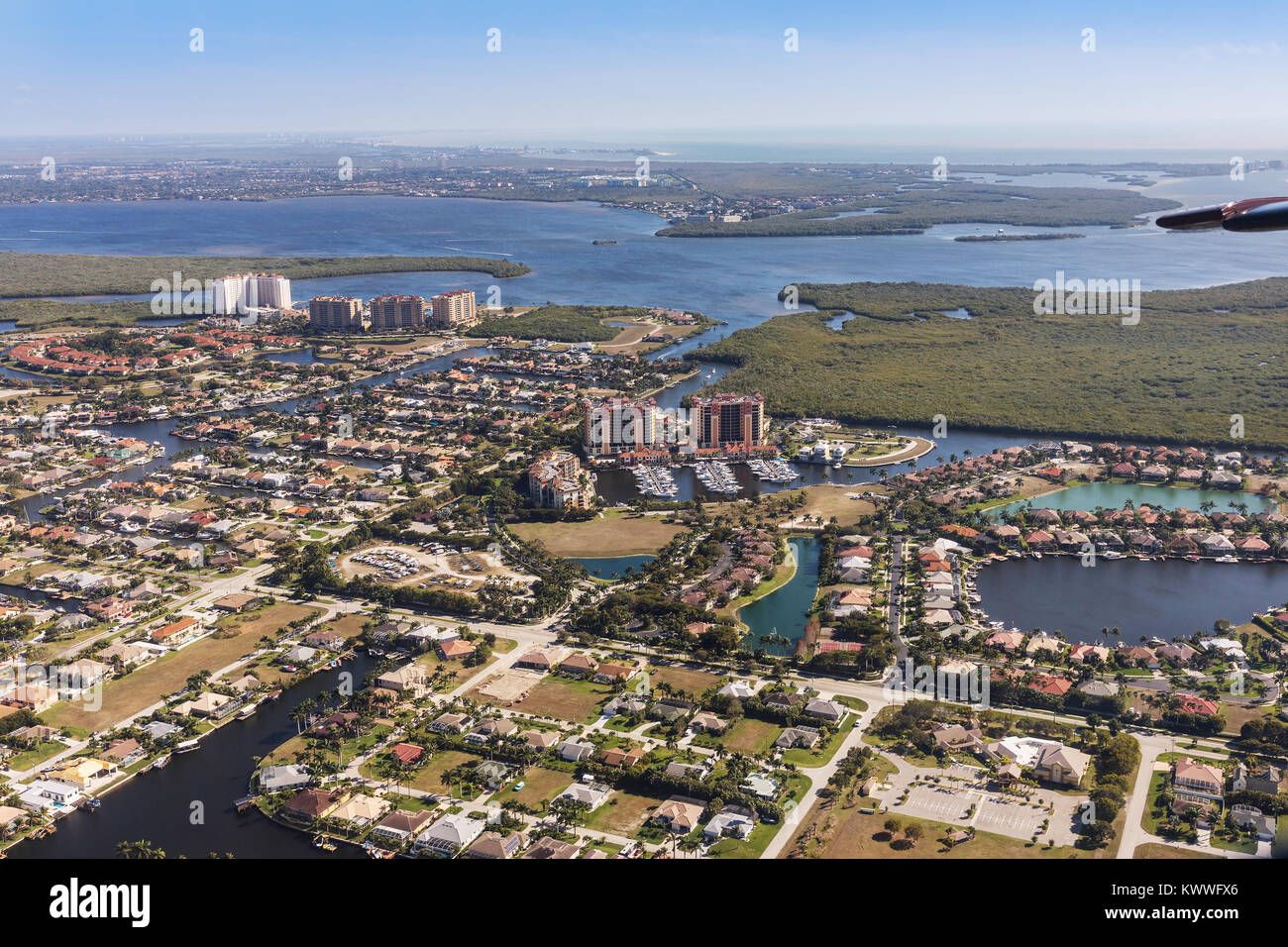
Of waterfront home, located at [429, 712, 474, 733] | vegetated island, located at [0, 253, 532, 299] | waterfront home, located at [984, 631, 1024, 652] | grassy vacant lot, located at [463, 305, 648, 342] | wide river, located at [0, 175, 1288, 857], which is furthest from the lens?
vegetated island, located at [0, 253, 532, 299]

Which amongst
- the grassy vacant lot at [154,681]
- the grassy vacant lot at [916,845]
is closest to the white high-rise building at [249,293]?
the grassy vacant lot at [154,681]

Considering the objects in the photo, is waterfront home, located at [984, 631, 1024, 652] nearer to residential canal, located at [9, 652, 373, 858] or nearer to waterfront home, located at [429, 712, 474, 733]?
waterfront home, located at [429, 712, 474, 733]

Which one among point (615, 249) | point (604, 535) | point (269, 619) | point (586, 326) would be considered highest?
point (615, 249)

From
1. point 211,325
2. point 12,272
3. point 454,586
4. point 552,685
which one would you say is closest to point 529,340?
point 211,325

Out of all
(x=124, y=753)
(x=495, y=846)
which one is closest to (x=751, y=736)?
(x=495, y=846)

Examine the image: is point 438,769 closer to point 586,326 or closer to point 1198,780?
point 1198,780

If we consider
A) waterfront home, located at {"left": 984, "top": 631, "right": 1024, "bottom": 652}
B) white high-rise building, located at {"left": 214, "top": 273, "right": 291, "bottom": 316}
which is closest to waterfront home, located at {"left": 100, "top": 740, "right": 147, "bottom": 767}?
waterfront home, located at {"left": 984, "top": 631, "right": 1024, "bottom": 652}

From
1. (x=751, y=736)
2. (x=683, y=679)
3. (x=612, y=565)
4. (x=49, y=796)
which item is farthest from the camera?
(x=612, y=565)
